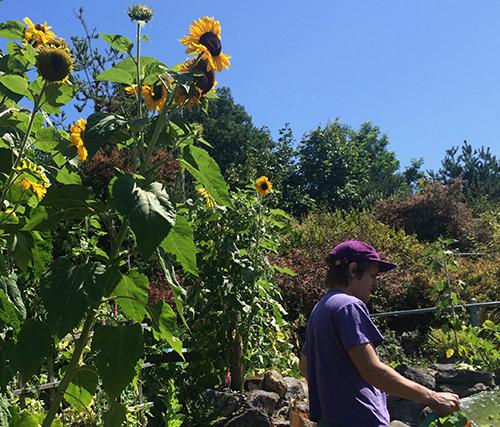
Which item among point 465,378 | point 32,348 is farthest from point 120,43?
point 465,378

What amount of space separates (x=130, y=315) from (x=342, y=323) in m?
1.12

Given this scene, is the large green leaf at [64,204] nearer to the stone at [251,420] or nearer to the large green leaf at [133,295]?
the large green leaf at [133,295]

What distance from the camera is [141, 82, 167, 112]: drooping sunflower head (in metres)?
2.17

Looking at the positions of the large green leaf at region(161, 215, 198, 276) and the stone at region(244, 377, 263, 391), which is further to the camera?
the stone at region(244, 377, 263, 391)

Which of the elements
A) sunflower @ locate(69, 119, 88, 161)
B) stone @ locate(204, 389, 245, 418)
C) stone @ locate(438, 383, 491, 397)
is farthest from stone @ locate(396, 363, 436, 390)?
sunflower @ locate(69, 119, 88, 161)

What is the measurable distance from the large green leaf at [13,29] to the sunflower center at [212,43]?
699 millimetres

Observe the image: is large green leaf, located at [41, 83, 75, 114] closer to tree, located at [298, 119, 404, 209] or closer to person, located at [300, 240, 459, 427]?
person, located at [300, 240, 459, 427]

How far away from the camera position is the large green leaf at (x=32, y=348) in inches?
70.9

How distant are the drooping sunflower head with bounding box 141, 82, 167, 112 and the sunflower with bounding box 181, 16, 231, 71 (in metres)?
0.15

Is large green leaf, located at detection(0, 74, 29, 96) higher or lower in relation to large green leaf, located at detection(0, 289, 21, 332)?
higher

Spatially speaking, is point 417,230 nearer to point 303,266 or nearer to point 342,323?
point 303,266

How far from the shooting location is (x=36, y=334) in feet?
5.99

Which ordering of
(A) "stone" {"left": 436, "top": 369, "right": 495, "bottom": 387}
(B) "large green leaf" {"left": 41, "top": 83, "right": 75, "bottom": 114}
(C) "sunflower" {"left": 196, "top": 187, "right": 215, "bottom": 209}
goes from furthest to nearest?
(A) "stone" {"left": 436, "top": 369, "right": 495, "bottom": 387} < (C) "sunflower" {"left": 196, "top": 187, "right": 215, "bottom": 209} < (B) "large green leaf" {"left": 41, "top": 83, "right": 75, "bottom": 114}

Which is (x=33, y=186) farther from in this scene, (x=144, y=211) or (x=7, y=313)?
(x=144, y=211)
